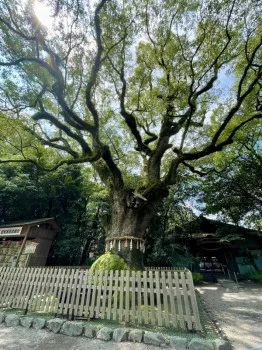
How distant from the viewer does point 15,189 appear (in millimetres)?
12086

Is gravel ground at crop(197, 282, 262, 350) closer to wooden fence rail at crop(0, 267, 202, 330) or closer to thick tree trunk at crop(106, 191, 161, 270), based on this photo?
wooden fence rail at crop(0, 267, 202, 330)

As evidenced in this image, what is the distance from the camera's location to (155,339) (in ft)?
8.98

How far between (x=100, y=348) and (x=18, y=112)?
7973 mm

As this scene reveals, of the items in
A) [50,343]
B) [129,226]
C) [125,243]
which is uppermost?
[129,226]

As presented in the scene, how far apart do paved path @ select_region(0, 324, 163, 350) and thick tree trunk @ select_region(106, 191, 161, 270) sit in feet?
7.87

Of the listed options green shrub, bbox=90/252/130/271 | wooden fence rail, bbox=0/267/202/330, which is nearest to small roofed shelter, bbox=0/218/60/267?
wooden fence rail, bbox=0/267/202/330

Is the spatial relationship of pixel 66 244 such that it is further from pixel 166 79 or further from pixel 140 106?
pixel 166 79

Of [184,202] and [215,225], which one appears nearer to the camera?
[184,202]

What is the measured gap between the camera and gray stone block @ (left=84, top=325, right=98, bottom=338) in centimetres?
300

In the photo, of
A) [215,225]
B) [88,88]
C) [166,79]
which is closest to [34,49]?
[88,88]

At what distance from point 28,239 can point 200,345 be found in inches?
490

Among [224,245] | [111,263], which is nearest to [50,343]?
[111,263]

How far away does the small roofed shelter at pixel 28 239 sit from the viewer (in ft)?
32.5

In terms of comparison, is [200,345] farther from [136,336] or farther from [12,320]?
[12,320]
